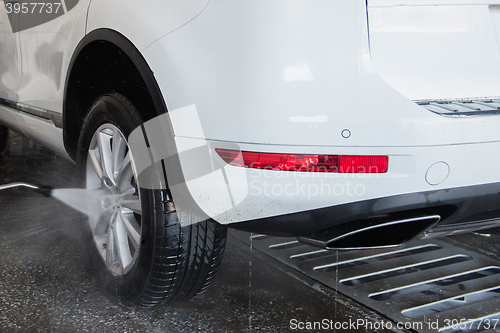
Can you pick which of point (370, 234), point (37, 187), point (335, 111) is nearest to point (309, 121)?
point (335, 111)

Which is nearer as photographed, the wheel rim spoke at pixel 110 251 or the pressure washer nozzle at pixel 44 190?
the wheel rim spoke at pixel 110 251

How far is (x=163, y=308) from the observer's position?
6.83 feet

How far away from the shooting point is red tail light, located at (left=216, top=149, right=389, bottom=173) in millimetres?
1433

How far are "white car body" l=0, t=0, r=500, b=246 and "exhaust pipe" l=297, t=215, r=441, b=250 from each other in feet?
0.06

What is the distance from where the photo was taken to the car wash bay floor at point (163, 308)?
1934mm

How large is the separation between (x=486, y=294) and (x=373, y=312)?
23.7 inches

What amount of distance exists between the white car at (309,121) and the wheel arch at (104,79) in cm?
2

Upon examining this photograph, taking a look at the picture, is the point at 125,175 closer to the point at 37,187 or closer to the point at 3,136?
the point at 37,187

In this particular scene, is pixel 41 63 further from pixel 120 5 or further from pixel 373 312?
pixel 373 312

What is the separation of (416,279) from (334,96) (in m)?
1.38

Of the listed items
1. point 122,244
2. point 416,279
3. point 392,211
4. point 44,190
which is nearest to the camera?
point 392,211

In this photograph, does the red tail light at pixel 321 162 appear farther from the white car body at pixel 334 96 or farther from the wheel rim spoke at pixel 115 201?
the wheel rim spoke at pixel 115 201

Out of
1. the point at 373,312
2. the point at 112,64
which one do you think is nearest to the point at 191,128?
the point at 112,64

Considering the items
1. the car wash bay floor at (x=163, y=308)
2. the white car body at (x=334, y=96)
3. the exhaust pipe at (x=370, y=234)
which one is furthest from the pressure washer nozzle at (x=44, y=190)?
the exhaust pipe at (x=370, y=234)
